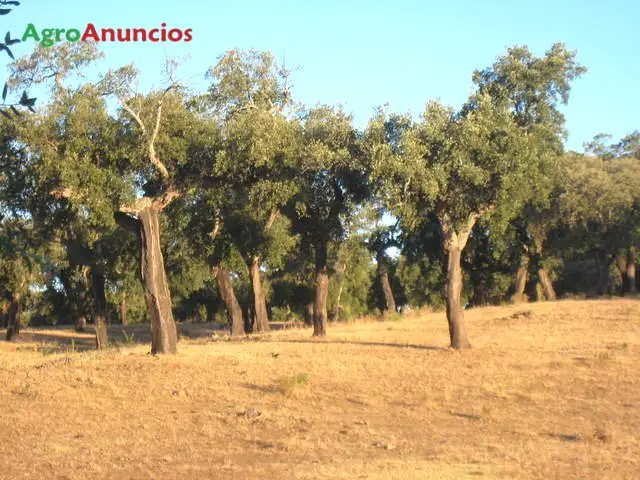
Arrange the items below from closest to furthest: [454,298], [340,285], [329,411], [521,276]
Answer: [329,411] < [454,298] < [521,276] < [340,285]

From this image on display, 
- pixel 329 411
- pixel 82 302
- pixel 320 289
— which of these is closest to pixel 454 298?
pixel 320 289

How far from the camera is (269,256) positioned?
A: 34.0 metres

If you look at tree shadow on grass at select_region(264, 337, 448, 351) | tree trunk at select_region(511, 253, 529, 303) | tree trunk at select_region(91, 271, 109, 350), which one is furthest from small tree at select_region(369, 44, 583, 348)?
tree trunk at select_region(511, 253, 529, 303)

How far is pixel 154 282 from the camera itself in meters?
22.8

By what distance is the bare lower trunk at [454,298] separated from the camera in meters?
25.0

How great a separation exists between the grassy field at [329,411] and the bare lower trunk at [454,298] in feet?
1.69

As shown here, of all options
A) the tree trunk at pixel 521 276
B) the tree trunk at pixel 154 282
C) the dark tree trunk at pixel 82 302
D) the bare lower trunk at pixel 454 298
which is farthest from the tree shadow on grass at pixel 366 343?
the tree trunk at pixel 521 276

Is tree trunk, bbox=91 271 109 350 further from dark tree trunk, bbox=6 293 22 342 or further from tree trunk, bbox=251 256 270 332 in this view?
dark tree trunk, bbox=6 293 22 342

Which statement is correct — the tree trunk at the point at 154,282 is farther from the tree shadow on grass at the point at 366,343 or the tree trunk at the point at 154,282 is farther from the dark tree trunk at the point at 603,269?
the dark tree trunk at the point at 603,269

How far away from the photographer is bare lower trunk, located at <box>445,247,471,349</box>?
25.0 meters

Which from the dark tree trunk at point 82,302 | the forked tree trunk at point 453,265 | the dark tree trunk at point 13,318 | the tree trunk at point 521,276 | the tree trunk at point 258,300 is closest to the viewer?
the forked tree trunk at point 453,265

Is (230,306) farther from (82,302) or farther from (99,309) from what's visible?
(82,302)

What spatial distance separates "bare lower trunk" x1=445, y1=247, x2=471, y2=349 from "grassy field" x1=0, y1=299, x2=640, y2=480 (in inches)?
20.3

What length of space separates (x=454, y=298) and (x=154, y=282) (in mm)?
8947
